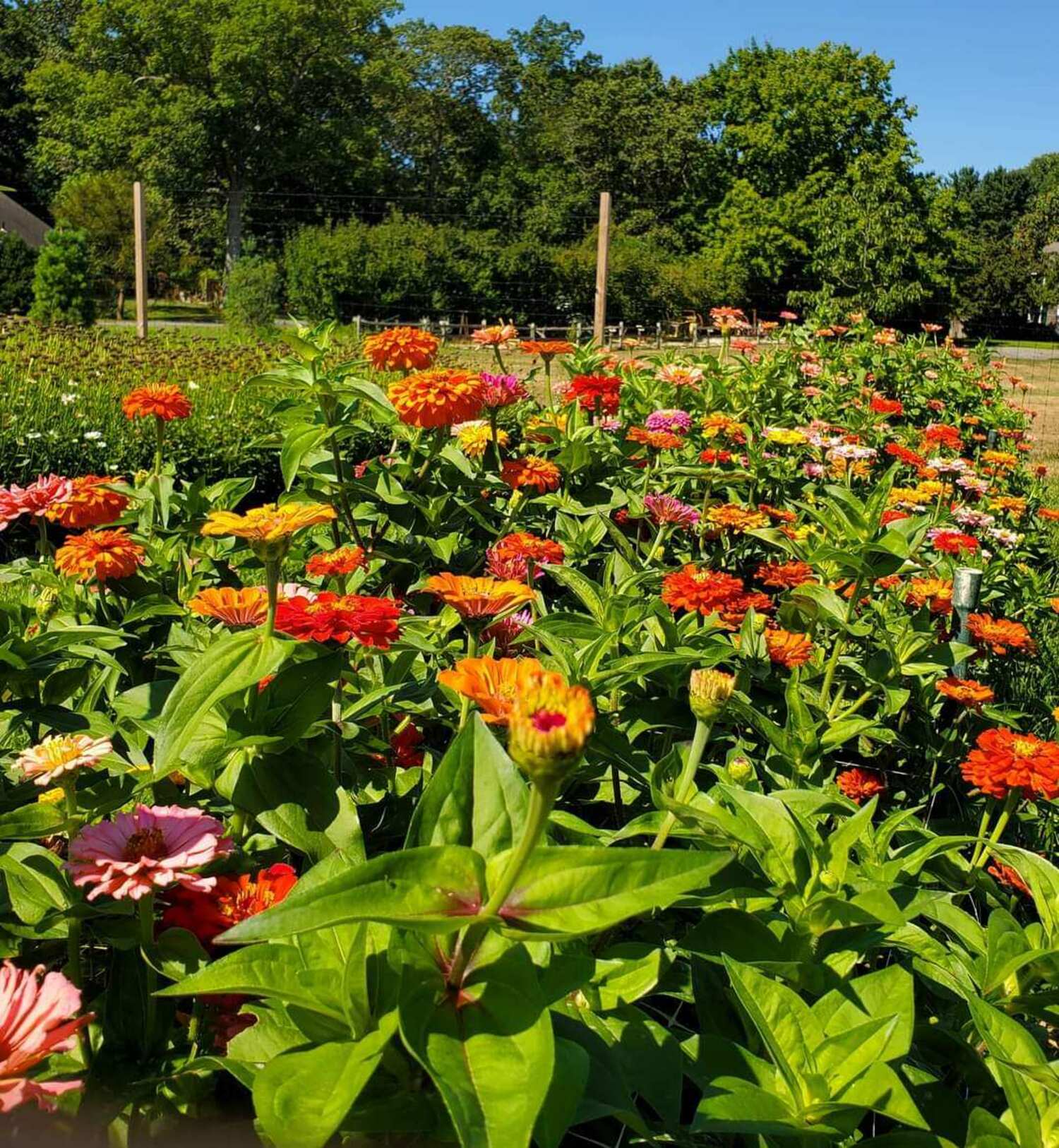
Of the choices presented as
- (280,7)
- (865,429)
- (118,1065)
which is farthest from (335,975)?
(280,7)

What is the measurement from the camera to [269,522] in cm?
89

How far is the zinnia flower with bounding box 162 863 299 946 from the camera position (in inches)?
32.8

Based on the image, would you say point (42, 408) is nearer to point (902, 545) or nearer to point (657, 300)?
point (902, 545)

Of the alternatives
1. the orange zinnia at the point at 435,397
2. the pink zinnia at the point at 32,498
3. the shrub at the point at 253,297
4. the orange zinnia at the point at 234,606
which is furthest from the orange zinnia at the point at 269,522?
the shrub at the point at 253,297

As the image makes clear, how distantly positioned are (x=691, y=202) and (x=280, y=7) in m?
12.1

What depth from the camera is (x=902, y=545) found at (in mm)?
1670

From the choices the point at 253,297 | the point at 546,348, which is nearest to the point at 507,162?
the point at 253,297

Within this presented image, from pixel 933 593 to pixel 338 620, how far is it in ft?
4.80

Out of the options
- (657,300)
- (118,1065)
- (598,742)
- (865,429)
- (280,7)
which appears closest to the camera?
(118,1065)

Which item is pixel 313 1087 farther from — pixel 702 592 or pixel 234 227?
pixel 234 227

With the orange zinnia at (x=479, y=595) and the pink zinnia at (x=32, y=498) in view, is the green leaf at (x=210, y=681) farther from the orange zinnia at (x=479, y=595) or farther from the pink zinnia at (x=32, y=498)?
the pink zinnia at (x=32, y=498)

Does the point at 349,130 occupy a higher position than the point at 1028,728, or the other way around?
the point at 349,130

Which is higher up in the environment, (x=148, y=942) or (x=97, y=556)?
(x=97, y=556)

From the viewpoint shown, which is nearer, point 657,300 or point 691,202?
point 657,300
